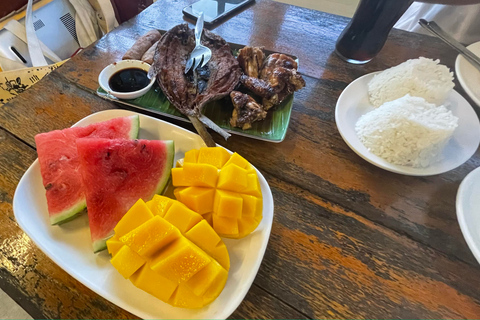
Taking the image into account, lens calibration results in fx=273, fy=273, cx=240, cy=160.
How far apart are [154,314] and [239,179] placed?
415mm

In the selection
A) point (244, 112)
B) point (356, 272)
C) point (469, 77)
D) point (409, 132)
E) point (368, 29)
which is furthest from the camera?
point (368, 29)

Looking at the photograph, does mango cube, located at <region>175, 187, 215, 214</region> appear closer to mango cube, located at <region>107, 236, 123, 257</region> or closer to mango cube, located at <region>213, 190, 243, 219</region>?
mango cube, located at <region>213, 190, 243, 219</region>

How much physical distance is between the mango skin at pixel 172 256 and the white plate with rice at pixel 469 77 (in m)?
1.29

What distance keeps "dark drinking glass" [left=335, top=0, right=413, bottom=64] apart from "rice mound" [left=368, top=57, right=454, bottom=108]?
24cm

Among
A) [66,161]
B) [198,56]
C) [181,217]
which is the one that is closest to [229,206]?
[181,217]

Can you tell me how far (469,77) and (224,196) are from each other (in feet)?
4.29

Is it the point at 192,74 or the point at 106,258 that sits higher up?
the point at 192,74

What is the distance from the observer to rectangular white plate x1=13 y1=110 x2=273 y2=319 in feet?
2.32

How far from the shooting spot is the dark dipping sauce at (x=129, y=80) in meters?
1.27

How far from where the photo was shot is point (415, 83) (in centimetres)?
123

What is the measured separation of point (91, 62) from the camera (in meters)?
1.49

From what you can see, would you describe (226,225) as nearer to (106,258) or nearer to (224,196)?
(224,196)

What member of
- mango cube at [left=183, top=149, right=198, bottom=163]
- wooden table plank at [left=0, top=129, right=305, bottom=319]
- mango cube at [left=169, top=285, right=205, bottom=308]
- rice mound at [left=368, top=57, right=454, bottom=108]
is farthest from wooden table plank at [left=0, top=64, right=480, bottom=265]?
mango cube at [left=169, top=285, right=205, bottom=308]

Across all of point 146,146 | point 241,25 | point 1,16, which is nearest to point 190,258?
point 146,146
